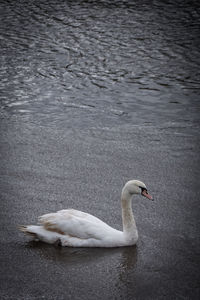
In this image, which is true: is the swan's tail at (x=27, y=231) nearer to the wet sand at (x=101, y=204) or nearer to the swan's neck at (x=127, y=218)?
the wet sand at (x=101, y=204)

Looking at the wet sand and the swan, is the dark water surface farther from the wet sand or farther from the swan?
the swan

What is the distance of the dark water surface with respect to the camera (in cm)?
679

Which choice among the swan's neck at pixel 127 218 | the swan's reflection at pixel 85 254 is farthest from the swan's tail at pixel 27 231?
the swan's neck at pixel 127 218

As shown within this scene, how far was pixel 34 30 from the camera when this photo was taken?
1767cm

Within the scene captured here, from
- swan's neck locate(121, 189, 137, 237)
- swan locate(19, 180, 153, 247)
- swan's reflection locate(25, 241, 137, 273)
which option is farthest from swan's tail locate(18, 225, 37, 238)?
swan's neck locate(121, 189, 137, 237)

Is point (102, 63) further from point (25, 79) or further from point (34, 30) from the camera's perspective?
point (34, 30)

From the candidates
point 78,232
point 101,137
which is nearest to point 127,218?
point 78,232

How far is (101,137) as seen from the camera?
1100 cm

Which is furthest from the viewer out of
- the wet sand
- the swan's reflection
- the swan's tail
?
the swan's tail

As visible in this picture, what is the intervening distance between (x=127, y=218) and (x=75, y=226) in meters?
0.63

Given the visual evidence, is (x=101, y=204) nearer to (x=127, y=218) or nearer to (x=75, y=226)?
(x=127, y=218)

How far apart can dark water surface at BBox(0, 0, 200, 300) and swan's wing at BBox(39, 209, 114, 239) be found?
0.74 ft

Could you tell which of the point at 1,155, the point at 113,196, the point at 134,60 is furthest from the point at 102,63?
the point at 113,196

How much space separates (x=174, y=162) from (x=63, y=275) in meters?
3.81
